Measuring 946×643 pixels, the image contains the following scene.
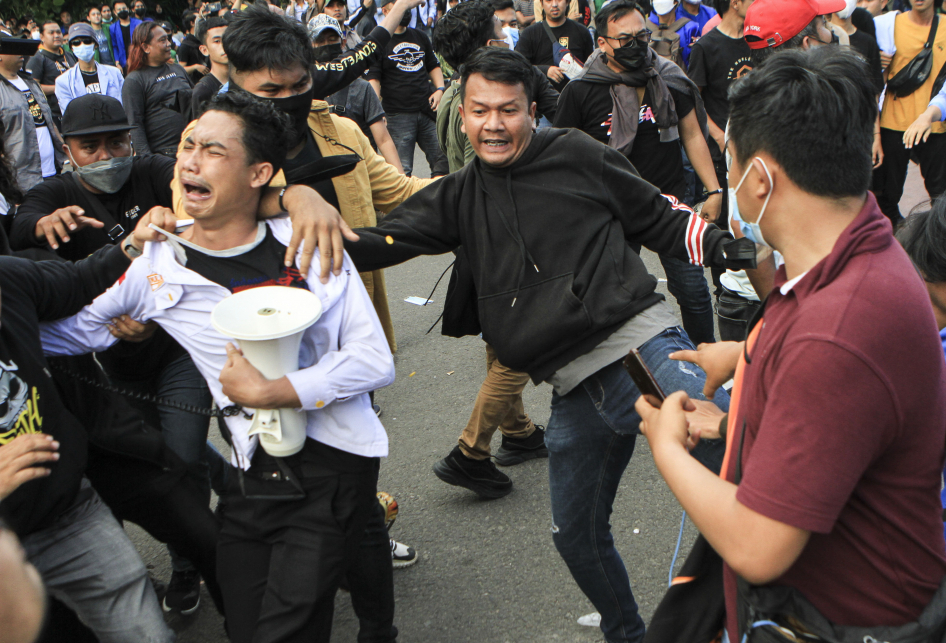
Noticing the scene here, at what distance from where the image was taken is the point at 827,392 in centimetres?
131

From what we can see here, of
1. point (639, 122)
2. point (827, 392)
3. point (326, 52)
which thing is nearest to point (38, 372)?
point (827, 392)

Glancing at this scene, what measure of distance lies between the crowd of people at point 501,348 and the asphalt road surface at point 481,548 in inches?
6.0

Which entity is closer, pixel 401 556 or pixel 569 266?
pixel 569 266

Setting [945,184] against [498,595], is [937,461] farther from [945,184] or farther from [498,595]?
[945,184]

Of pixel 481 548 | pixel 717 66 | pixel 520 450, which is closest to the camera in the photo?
pixel 481 548

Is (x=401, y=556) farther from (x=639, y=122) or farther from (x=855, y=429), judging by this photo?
(x=639, y=122)

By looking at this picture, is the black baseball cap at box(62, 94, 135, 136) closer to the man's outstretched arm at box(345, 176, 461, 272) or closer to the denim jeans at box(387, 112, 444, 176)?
the man's outstretched arm at box(345, 176, 461, 272)

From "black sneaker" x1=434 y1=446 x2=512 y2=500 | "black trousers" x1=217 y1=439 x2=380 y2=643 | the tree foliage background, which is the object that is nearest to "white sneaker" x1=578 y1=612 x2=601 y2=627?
"black sneaker" x1=434 y1=446 x2=512 y2=500

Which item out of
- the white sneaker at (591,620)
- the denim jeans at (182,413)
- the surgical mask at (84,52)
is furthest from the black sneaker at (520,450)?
the surgical mask at (84,52)

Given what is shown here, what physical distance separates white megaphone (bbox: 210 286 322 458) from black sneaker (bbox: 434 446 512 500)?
5.58 feet

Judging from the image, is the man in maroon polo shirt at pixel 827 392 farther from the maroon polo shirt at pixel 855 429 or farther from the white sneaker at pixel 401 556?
the white sneaker at pixel 401 556

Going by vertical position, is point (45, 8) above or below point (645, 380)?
below

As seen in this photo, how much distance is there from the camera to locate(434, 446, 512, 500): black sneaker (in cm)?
392

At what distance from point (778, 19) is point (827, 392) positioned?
395 cm
